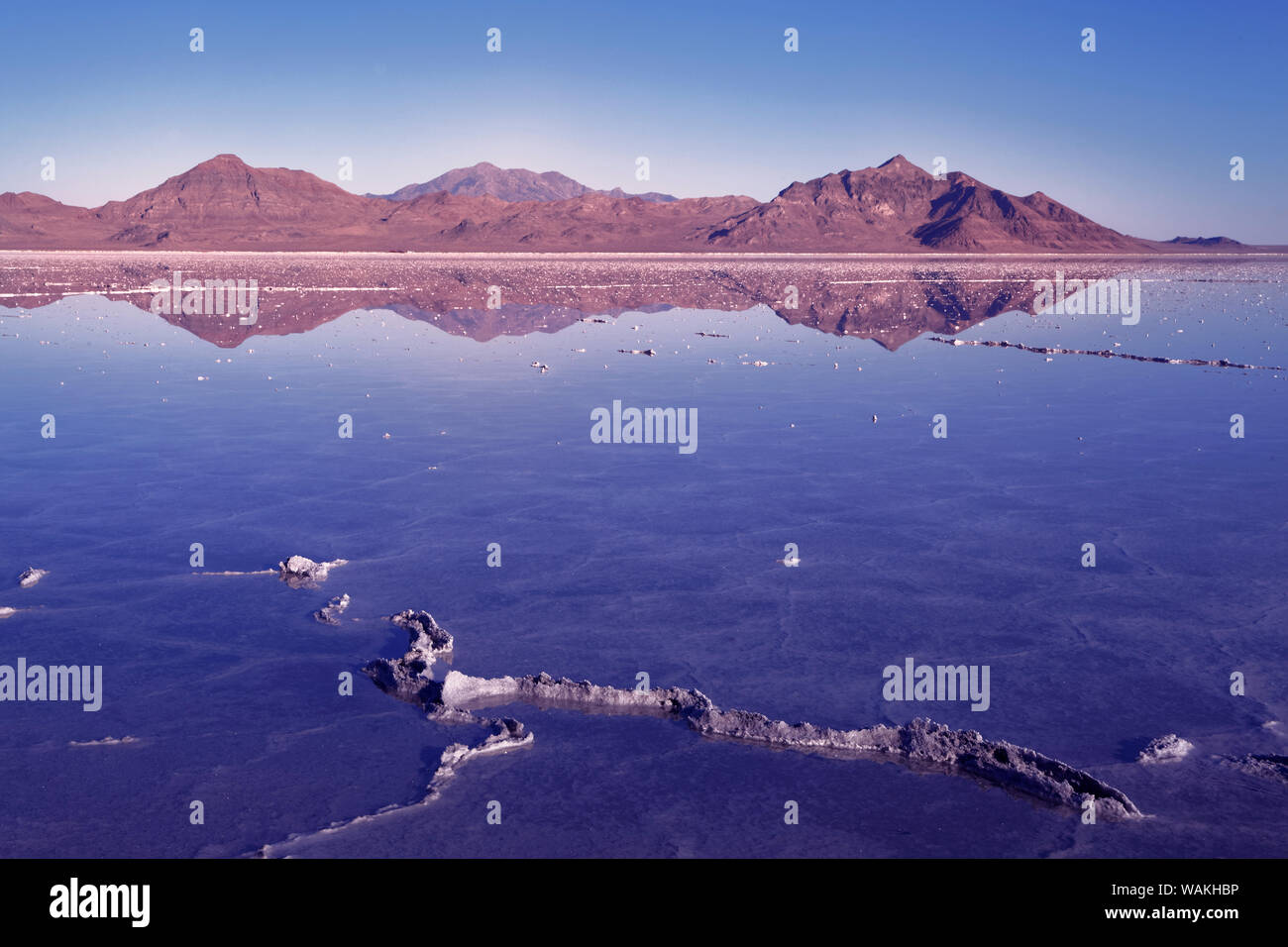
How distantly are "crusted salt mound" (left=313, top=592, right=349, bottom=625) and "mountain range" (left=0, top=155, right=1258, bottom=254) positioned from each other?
13639cm

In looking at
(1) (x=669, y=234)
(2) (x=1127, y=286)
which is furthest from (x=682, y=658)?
(1) (x=669, y=234)

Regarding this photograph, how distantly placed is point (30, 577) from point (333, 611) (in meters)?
2.57

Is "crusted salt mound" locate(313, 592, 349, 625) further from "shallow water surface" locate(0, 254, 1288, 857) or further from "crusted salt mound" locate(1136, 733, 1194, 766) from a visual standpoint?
"crusted salt mound" locate(1136, 733, 1194, 766)

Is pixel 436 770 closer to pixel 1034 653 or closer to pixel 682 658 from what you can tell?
pixel 682 658

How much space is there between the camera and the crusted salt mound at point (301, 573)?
742 centimetres

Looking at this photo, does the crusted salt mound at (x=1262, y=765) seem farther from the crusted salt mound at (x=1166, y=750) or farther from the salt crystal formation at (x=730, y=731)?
the salt crystal formation at (x=730, y=731)

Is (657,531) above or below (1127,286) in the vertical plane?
below

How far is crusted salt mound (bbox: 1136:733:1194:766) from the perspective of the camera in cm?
500

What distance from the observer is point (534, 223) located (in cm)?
16775

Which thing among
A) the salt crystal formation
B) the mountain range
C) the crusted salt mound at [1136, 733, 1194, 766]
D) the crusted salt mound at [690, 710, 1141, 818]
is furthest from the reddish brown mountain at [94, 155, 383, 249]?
the crusted salt mound at [1136, 733, 1194, 766]

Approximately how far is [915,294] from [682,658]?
38.7 metres

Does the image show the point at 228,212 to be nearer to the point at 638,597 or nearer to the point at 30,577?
the point at 30,577

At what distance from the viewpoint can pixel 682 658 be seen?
20.2 ft

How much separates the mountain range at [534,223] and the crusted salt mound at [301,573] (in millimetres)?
135722
